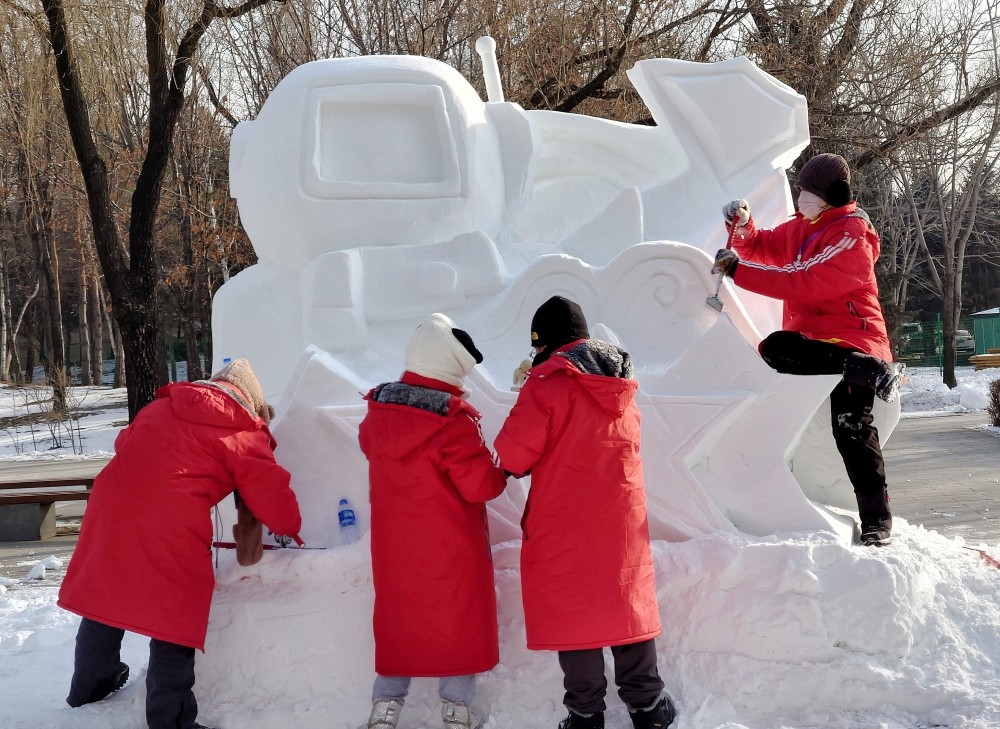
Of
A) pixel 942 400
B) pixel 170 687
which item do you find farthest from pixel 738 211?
pixel 942 400

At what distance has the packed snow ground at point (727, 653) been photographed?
3156 millimetres

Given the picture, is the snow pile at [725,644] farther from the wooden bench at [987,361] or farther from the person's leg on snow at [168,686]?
the wooden bench at [987,361]

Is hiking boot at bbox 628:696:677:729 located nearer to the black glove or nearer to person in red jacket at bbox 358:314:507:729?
person in red jacket at bbox 358:314:507:729

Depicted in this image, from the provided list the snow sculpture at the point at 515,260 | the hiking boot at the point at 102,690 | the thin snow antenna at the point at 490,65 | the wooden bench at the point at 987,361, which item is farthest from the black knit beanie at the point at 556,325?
the wooden bench at the point at 987,361

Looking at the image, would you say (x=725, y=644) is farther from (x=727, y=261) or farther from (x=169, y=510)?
(x=169, y=510)

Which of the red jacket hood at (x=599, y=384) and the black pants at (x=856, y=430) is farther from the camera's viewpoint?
the black pants at (x=856, y=430)

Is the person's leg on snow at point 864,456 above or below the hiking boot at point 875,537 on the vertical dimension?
above

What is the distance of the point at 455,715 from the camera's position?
10.0 feet

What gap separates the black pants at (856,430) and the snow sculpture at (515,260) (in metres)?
0.08

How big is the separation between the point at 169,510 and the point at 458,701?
1.18m

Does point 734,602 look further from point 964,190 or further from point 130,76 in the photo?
point 964,190

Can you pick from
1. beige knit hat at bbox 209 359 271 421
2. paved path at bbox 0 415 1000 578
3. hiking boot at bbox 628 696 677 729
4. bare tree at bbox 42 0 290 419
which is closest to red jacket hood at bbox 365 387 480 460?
beige knit hat at bbox 209 359 271 421

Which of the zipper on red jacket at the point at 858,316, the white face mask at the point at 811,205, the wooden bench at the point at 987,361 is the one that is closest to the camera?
the zipper on red jacket at the point at 858,316

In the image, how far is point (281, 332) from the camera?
4582 millimetres
